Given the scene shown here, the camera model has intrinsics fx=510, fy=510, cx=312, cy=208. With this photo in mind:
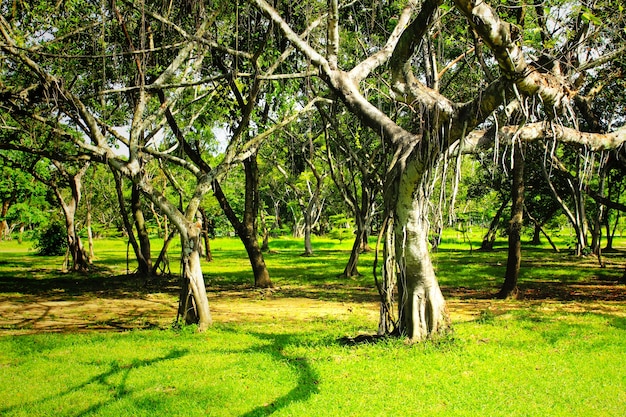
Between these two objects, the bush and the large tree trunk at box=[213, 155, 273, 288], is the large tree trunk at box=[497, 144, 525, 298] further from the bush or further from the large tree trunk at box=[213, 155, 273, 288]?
the bush

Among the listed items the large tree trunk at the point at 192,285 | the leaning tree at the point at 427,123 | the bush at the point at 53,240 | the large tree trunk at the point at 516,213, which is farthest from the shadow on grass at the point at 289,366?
the bush at the point at 53,240

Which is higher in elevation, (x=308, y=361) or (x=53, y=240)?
(x=53, y=240)

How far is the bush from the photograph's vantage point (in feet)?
92.7

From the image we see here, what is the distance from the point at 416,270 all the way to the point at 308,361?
1.92m

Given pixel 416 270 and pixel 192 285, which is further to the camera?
pixel 192 285

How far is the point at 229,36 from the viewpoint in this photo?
12273mm

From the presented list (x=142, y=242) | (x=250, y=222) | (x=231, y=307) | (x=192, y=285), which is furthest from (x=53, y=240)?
(x=192, y=285)

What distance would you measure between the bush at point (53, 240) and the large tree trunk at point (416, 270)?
2555 centimetres

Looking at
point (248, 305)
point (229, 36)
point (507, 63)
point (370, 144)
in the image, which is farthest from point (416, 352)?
point (370, 144)

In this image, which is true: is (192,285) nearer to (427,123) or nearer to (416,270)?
(416,270)

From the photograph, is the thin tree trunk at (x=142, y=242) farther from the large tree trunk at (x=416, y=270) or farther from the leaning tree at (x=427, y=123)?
the large tree trunk at (x=416, y=270)

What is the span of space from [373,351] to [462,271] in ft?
44.4

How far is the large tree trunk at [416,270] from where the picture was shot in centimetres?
700

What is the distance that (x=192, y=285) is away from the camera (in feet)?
28.8
